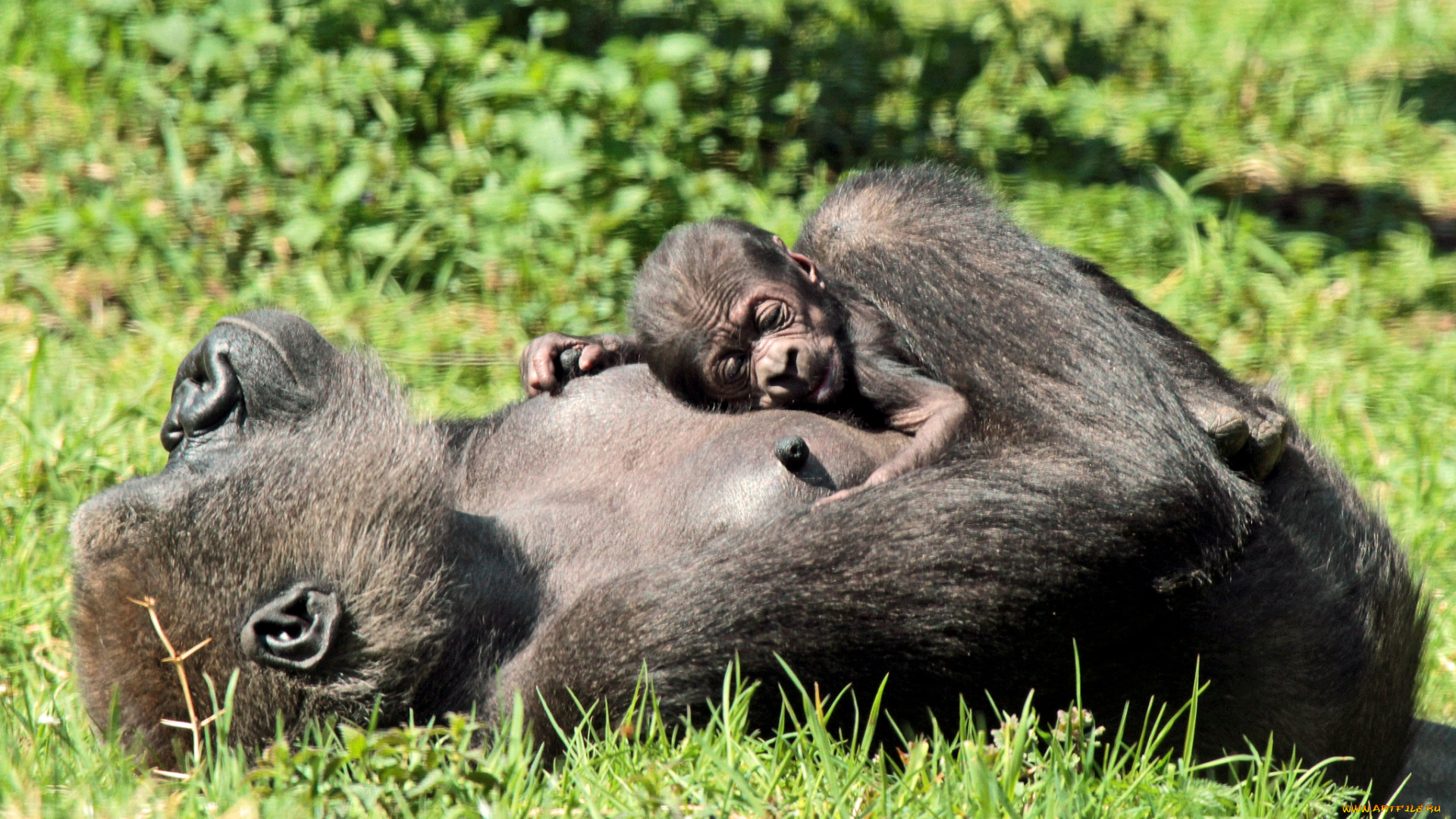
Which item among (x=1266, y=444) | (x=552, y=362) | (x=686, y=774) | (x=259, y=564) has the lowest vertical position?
(x=686, y=774)

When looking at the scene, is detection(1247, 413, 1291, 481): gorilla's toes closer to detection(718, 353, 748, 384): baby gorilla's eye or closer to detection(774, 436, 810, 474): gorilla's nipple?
detection(774, 436, 810, 474): gorilla's nipple

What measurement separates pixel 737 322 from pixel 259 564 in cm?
129

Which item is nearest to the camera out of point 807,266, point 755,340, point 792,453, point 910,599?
point 910,599

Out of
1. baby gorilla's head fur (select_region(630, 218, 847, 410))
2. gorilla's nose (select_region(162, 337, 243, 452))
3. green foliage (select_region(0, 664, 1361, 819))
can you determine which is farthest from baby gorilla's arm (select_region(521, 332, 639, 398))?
green foliage (select_region(0, 664, 1361, 819))

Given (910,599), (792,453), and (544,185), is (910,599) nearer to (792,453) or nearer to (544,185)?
(792,453)

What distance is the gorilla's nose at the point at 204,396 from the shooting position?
2.87 metres

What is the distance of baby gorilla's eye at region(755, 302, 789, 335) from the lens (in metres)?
3.46

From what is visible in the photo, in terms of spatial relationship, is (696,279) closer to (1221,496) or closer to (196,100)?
(1221,496)

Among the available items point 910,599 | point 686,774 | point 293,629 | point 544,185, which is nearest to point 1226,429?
point 910,599

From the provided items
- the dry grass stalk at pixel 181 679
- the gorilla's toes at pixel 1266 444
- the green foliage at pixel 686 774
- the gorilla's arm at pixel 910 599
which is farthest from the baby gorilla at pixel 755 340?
the dry grass stalk at pixel 181 679

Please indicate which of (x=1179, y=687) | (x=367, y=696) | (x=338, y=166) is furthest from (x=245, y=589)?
(x=338, y=166)

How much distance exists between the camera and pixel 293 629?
278 cm

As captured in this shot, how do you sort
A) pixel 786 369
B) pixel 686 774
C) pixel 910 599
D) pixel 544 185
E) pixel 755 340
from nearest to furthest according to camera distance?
pixel 686 774
pixel 910 599
pixel 786 369
pixel 755 340
pixel 544 185

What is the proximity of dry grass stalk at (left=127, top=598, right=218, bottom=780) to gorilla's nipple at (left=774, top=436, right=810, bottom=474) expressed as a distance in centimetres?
119
